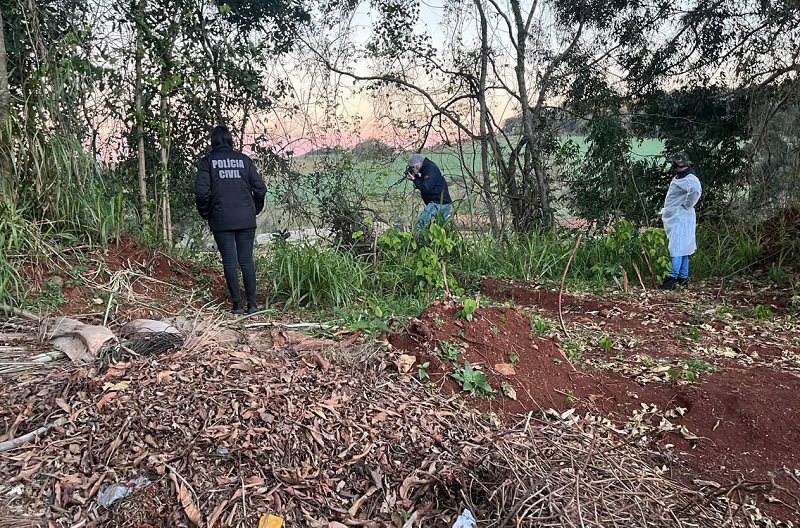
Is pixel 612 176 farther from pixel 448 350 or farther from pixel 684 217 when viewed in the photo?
pixel 448 350

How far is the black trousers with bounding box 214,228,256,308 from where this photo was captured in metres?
4.58

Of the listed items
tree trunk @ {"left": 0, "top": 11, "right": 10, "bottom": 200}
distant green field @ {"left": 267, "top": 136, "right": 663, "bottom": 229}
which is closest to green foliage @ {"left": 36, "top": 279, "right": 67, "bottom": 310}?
tree trunk @ {"left": 0, "top": 11, "right": 10, "bottom": 200}

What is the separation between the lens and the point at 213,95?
648cm

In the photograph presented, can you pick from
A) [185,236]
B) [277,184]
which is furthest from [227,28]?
[185,236]

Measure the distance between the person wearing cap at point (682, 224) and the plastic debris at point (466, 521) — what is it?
14.9ft

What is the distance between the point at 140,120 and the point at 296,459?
475 cm

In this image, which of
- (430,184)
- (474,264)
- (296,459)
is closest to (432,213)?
(430,184)

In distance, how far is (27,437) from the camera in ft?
7.91

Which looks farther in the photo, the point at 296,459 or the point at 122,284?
the point at 122,284

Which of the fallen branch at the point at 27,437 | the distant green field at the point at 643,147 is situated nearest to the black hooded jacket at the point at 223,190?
the fallen branch at the point at 27,437

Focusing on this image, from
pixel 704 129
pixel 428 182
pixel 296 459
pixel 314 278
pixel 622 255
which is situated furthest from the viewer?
pixel 704 129

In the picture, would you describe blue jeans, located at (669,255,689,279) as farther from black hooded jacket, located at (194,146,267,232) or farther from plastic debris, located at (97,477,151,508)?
plastic debris, located at (97,477,151,508)

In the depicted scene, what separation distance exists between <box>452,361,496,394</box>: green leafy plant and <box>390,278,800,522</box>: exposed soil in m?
0.04

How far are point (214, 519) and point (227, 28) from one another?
5.94 meters
